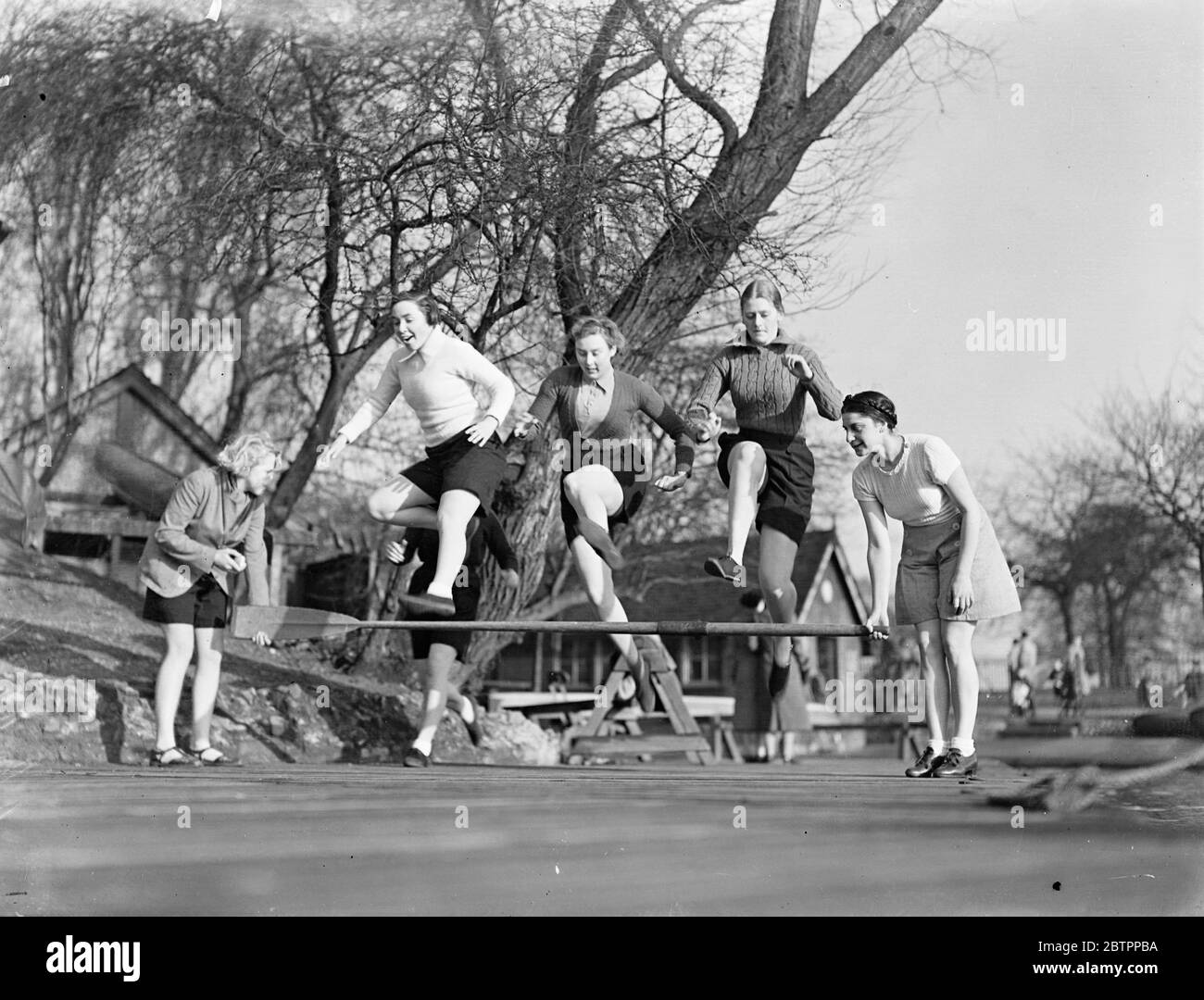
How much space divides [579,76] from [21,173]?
2.59 meters

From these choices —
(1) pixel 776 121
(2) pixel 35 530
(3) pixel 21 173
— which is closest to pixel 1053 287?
(1) pixel 776 121

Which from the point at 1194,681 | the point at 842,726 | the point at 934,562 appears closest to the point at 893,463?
the point at 934,562

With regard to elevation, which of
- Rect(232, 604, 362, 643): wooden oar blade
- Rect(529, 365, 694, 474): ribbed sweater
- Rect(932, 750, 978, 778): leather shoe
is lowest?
Rect(932, 750, 978, 778): leather shoe

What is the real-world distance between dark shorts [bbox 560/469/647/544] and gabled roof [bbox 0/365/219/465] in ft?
9.05

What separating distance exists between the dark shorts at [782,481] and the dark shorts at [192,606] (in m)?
2.13

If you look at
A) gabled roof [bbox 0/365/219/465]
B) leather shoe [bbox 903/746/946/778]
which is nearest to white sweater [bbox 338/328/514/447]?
leather shoe [bbox 903/746/946/778]

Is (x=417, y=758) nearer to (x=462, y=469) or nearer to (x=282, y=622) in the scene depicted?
(x=282, y=622)

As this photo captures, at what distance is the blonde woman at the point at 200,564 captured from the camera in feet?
18.1

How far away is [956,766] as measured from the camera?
498 centimetres

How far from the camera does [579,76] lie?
242 inches

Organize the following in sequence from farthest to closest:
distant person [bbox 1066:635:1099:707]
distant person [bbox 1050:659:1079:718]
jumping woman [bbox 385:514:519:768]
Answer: distant person [bbox 1066:635:1099:707]
distant person [bbox 1050:659:1079:718]
jumping woman [bbox 385:514:519:768]

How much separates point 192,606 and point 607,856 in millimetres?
2157

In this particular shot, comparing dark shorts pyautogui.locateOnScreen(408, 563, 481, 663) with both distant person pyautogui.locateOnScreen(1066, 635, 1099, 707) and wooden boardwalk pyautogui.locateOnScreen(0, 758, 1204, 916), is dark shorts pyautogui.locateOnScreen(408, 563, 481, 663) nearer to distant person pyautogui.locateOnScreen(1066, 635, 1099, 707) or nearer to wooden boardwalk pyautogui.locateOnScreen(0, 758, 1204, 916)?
wooden boardwalk pyautogui.locateOnScreen(0, 758, 1204, 916)

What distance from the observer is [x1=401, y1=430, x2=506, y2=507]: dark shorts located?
18.4ft
